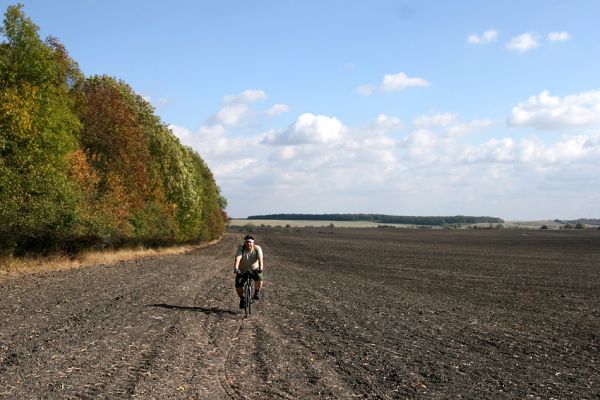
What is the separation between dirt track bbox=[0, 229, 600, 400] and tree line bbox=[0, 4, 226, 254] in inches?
230

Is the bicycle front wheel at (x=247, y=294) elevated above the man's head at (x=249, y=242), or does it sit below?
below

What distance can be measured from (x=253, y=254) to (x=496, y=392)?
9.50 meters

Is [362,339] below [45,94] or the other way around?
below

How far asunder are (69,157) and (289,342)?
26.1 metres

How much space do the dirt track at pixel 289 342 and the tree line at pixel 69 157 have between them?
5.83 meters

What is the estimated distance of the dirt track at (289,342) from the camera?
9.81 metres

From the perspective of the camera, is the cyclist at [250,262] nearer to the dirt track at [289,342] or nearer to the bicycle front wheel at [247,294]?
the bicycle front wheel at [247,294]

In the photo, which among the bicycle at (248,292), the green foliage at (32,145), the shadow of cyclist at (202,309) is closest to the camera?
the bicycle at (248,292)

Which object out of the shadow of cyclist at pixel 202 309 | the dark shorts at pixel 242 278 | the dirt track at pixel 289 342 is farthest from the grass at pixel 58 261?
the dark shorts at pixel 242 278

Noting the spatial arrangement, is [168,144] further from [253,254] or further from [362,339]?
[362,339]

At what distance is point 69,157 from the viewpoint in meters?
35.5

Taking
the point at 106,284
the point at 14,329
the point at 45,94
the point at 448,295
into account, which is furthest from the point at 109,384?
the point at 45,94

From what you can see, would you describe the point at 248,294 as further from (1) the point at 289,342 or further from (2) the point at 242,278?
(1) the point at 289,342

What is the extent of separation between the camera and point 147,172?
4834 centimetres
